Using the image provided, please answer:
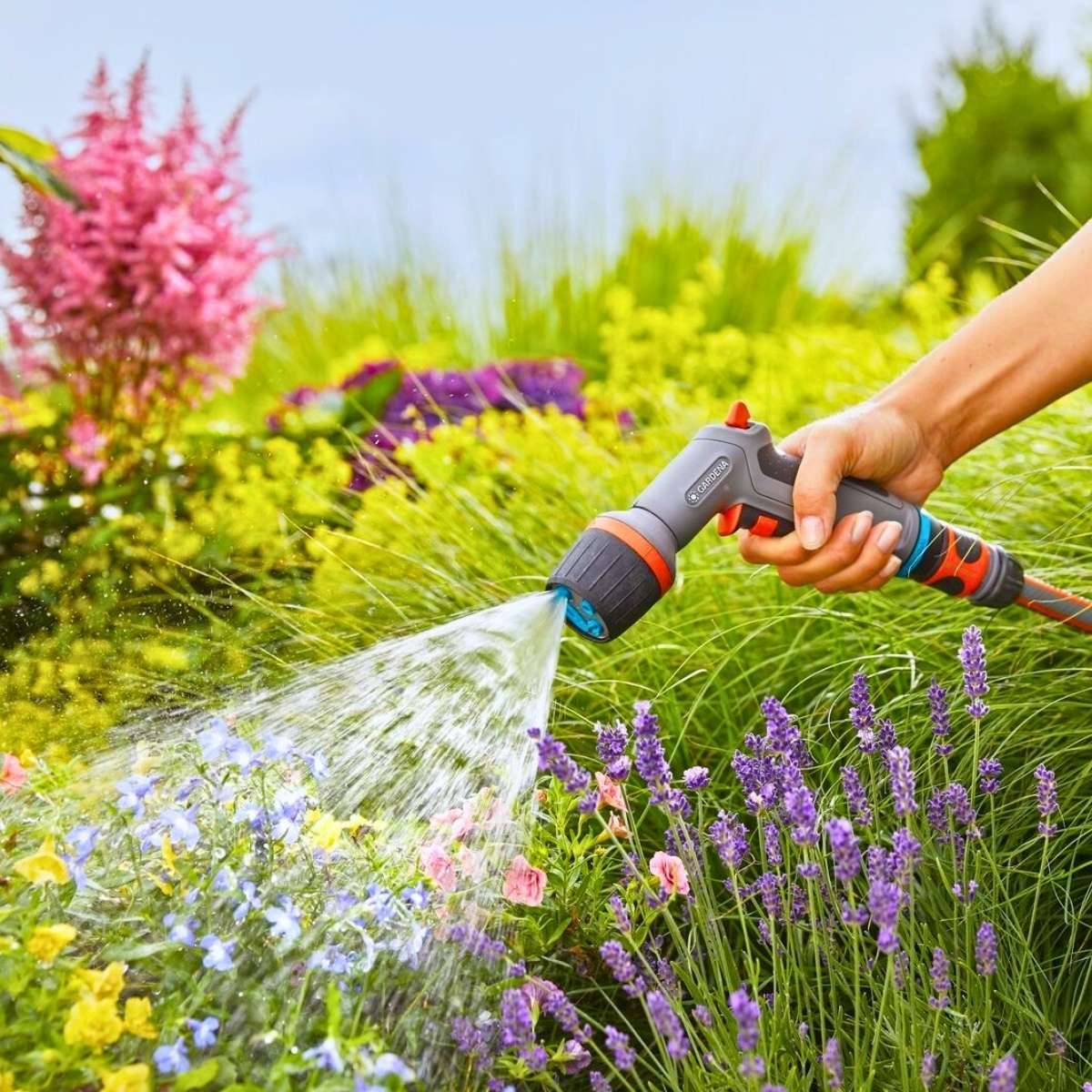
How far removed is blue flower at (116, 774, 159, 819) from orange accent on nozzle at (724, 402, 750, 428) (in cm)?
95

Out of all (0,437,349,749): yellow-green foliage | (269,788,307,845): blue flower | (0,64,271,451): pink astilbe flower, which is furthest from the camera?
(0,64,271,451): pink astilbe flower

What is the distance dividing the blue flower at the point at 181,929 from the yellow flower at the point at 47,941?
111 millimetres

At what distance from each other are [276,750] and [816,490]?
87 centimetres

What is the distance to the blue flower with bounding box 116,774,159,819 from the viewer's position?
1.66m

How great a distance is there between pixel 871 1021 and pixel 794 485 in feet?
2.54

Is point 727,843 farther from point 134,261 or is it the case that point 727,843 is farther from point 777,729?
point 134,261

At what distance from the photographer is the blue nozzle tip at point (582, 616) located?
6.02 feet

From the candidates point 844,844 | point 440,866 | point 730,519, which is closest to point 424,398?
point 730,519

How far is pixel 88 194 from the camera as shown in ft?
15.9

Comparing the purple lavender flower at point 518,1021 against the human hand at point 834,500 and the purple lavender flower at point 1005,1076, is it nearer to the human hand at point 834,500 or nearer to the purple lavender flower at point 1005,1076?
the purple lavender flower at point 1005,1076

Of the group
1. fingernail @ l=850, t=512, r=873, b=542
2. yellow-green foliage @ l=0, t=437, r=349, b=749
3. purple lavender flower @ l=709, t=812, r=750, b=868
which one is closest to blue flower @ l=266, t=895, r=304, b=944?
purple lavender flower @ l=709, t=812, r=750, b=868

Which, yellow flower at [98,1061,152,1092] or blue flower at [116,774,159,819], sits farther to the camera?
blue flower at [116,774,159,819]

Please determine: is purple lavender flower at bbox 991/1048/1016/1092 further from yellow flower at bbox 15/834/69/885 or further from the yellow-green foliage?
the yellow-green foliage

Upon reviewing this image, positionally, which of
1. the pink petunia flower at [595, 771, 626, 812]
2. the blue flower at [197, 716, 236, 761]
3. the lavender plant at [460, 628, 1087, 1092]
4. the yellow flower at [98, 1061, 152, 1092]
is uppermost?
the blue flower at [197, 716, 236, 761]
